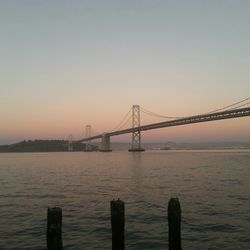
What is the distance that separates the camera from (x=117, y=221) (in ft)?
27.7

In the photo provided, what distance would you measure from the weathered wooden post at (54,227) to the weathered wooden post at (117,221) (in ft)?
3.69

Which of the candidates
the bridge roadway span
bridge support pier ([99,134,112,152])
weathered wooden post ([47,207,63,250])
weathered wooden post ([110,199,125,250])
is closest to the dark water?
weathered wooden post ([110,199,125,250])

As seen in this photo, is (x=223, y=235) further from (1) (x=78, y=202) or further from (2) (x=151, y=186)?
(2) (x=151, y=186)

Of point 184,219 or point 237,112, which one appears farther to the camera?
point 237,112

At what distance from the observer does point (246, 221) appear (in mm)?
12812

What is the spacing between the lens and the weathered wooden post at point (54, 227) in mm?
7918

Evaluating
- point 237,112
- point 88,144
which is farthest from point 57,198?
point 88,144

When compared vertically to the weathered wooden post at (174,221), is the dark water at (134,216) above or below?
below

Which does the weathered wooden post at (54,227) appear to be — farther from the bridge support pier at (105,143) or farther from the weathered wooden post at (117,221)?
the bridge support pier at (105,143)

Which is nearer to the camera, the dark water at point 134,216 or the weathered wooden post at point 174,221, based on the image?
the weathered wooden post at point 174,221

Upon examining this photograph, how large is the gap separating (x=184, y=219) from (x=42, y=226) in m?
4.47

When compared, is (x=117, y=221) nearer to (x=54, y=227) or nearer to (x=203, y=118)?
(x=54, y=227)

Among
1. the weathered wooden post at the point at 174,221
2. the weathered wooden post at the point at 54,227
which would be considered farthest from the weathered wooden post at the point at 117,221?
the weathered wooden post at the point at 54,227

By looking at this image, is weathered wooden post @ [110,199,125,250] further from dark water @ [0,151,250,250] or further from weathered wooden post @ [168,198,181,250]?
dark water @ [0,151,250,250]
